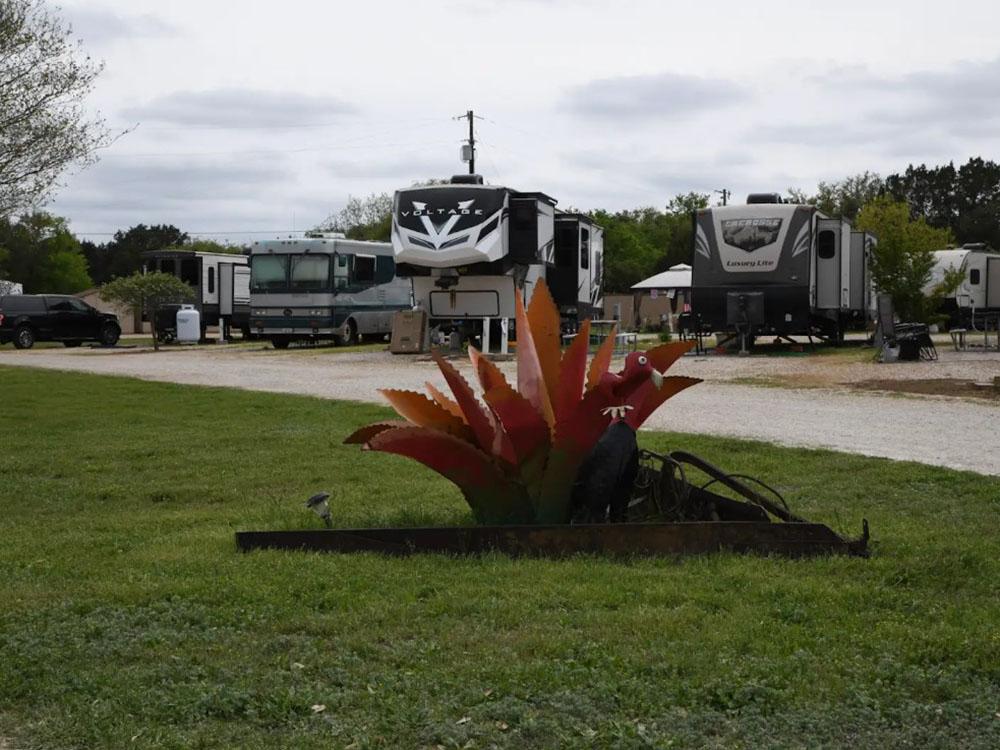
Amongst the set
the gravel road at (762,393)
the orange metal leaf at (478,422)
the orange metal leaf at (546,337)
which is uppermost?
the orange metal leaf at (546,337)

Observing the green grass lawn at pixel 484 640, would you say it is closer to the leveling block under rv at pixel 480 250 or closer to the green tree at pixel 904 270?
the leveling block under rv at pixel 480 250

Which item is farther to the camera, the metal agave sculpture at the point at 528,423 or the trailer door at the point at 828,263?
the trailer door at the point at 828,263

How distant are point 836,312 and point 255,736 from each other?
2484 centimetres

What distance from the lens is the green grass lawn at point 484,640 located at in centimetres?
404

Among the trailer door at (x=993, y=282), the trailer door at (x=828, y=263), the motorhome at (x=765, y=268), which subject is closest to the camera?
the motorhome at (x=765, y=268)

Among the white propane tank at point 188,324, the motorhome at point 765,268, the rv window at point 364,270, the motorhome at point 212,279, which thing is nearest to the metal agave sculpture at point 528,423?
the motorhome at point 765,268

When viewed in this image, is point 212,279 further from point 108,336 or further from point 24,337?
point 24,337

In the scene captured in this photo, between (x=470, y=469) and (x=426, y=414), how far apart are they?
0.38 meters

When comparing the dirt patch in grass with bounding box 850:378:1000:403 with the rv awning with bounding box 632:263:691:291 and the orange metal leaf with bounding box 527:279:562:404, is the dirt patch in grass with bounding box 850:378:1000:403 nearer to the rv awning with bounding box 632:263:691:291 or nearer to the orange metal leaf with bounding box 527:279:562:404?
the orange metal leaf with bounding box 527:279:562:404

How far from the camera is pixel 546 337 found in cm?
695

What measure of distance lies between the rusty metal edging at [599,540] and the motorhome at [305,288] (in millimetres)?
27048

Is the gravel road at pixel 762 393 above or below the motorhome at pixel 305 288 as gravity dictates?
below

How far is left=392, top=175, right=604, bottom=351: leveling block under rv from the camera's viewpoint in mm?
25391

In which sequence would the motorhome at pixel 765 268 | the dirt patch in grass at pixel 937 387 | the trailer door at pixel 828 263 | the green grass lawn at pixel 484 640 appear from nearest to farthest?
the green grass lawn at pixel 484 640 → the dirt patch in grass at pixel 937 387 → the motorhome at pixel 765 268 → the trailer door at pixel 828 263
